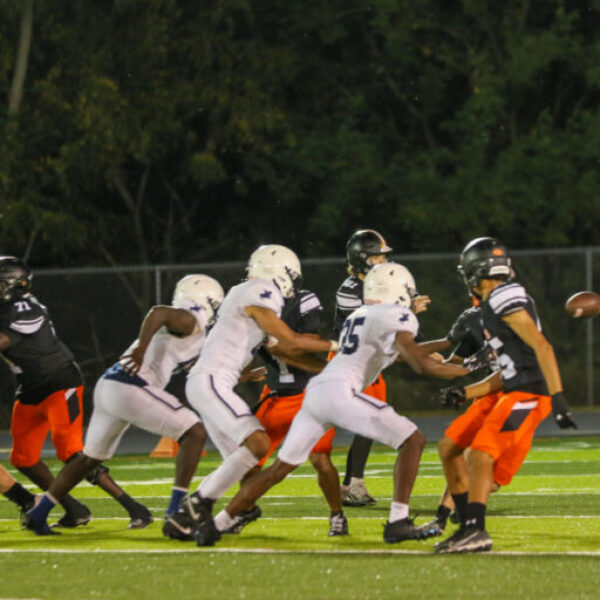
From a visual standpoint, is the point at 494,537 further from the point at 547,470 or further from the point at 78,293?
the point at 78,293

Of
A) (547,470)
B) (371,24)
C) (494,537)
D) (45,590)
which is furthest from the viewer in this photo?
(371,24)

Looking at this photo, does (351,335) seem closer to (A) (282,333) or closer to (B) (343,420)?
(A) (282,333)

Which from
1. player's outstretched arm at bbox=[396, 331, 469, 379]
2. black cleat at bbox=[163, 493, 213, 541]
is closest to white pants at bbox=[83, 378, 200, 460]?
black cleat at bbox=[163, 493, 213, 541]

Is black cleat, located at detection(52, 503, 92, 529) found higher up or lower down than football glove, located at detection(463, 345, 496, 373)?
lower down

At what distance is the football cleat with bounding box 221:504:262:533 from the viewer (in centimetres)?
959

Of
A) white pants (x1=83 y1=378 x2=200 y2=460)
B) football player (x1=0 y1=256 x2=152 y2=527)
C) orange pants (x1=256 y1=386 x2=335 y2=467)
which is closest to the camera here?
white pants (x1=83 y1=378 x2=200 y2=460)

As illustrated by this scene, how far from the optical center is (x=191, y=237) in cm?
2619

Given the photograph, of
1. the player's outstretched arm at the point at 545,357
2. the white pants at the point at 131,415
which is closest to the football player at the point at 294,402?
the white pants at the point at 131,415

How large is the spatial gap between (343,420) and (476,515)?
88 cm

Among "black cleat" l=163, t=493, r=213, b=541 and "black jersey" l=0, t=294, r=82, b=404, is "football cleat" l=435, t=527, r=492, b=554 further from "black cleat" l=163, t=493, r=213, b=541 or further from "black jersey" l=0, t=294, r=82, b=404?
"black jersey" l=0, t=294, r=82, b=404

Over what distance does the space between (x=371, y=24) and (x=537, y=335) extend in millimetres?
17925

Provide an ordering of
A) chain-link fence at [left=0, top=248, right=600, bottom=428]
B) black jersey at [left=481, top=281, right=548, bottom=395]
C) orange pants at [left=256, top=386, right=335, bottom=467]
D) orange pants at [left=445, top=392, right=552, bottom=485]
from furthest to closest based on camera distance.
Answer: chain-link fence at [left=0, top=248, right=600, bottom=428] → orange pants at [left=256, top=386, right=335, bottom=467] → black jersey at [left=481, top=281, right=548, bottom=395] → orange pants at [left=445, top=392, right=552, bottom=485]

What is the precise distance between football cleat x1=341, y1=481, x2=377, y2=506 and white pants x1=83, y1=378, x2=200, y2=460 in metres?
2.05

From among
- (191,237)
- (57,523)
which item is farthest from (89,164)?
(57,523)
